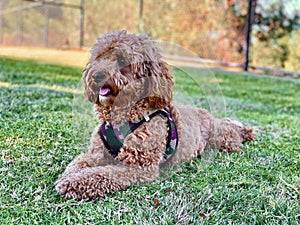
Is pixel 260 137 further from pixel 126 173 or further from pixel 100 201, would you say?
pixel 100 201

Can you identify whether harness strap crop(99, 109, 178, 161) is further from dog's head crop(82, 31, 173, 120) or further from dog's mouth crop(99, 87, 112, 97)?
dog's mouth crop(99, 87, 112, 97)

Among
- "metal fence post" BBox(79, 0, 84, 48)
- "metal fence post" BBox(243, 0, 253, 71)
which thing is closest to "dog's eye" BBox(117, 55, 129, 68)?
"metal fence post" BBox(243, 0, 253, 71)

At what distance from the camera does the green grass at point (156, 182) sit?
200cm

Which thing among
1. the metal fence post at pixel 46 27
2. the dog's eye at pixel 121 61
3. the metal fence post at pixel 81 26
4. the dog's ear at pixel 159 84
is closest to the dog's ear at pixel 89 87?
the dog's eye at pixel 121 61

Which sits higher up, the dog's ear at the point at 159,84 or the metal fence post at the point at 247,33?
the metal fence post at the point at 247,33

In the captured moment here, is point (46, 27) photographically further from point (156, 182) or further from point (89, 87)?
point (156, 182)

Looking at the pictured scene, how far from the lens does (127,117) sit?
2506 mm

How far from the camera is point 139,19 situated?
12938mm

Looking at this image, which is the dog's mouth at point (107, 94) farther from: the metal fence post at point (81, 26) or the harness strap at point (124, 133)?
the metal fence post at point (81, 26)

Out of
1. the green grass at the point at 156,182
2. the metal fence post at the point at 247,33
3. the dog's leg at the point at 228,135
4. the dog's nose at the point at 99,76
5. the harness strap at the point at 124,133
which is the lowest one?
the green grass at the point at 156,182

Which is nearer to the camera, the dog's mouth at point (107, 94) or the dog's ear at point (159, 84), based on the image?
the dog's mouth at point (107, 94)

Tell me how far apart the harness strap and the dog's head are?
0.08m

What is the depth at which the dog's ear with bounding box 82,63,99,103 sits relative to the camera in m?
2.40

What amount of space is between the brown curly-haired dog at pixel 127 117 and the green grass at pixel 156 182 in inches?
4.6
